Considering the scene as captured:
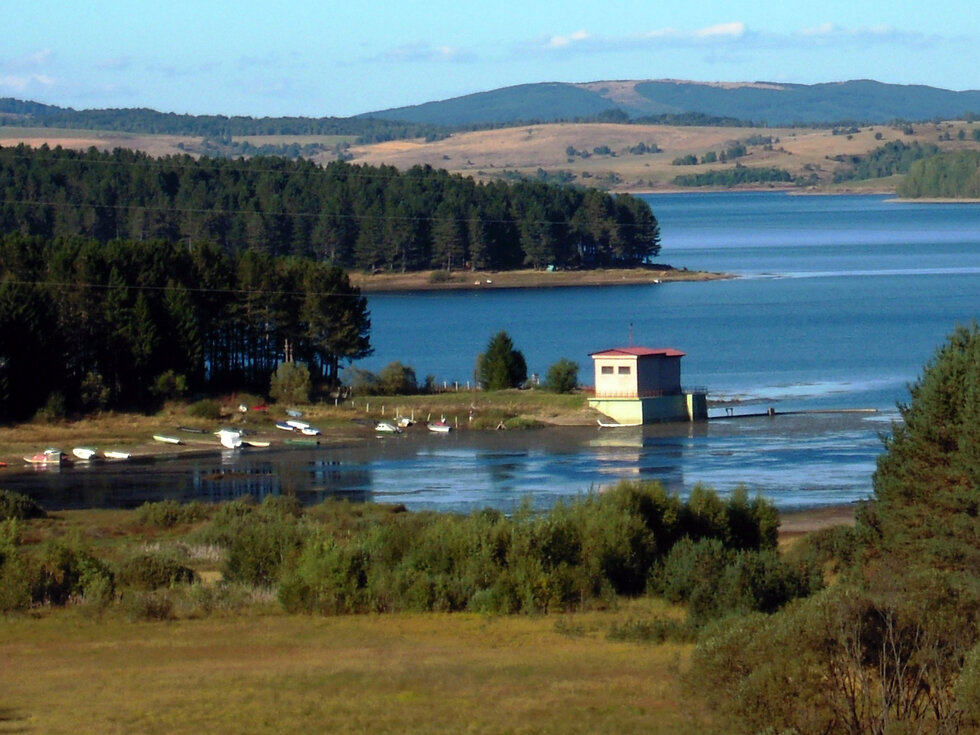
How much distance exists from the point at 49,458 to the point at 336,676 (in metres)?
25.0

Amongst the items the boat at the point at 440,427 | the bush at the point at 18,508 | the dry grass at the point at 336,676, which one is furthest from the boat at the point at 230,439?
the dry grass at the point at 336,676

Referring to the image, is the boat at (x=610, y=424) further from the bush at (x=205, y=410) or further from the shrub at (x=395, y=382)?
the bush at (x=205, y=410)

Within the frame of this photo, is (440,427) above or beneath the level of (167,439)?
beneath

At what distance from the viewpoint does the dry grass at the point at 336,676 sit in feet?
37.2

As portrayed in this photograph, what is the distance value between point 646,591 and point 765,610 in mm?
2760

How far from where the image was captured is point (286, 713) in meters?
11.6

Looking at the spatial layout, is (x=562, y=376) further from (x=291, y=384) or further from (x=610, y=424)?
(x=291, y=384)

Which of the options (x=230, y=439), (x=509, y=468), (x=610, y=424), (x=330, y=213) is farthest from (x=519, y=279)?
(x=509, y=468)

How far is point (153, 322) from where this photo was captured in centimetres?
4381

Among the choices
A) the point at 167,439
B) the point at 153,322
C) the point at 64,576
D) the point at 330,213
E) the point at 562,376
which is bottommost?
the point at 167,439

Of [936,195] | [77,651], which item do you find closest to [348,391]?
[77,651]

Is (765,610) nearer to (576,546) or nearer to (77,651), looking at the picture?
(576,546)

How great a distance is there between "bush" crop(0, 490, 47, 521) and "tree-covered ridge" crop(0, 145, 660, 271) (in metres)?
64.2

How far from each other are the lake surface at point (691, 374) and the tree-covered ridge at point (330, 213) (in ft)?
16.3
